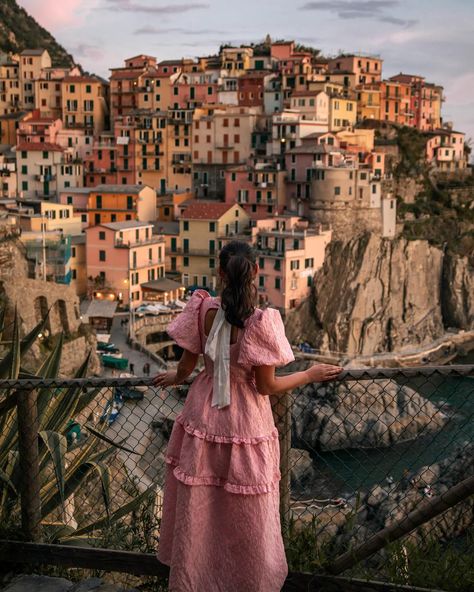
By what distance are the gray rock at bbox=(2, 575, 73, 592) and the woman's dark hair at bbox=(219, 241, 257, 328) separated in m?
1.69

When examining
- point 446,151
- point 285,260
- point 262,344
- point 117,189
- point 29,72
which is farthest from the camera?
point 29,72

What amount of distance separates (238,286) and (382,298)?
1859 inches

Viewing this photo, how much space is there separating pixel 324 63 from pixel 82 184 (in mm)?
20936

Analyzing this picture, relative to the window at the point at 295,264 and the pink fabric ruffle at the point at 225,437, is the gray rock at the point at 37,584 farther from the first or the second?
the window at the point at 295,264

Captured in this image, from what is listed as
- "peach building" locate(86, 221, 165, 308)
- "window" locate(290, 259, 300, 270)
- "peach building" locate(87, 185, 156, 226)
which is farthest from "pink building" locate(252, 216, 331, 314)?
"peach building" locate(87, 185, 156, 226)

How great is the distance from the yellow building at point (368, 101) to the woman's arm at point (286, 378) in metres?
60.4

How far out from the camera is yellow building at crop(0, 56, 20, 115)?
67619 millimetres

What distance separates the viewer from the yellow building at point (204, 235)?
48656mm

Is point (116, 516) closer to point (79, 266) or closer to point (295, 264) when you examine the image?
point (295, 264)

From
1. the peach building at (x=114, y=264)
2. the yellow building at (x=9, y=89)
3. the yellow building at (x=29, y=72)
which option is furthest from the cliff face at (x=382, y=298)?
the yellow building at (x=9, y=89)

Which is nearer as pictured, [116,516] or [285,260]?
[116,516]

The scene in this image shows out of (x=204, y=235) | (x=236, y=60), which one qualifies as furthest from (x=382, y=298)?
(x=236, y=60)

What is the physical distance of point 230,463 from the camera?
12.6 feet

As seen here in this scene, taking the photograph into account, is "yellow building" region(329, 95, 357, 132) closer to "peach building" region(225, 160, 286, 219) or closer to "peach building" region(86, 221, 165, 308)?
"peach building" region(225, 160, 286, 219)
